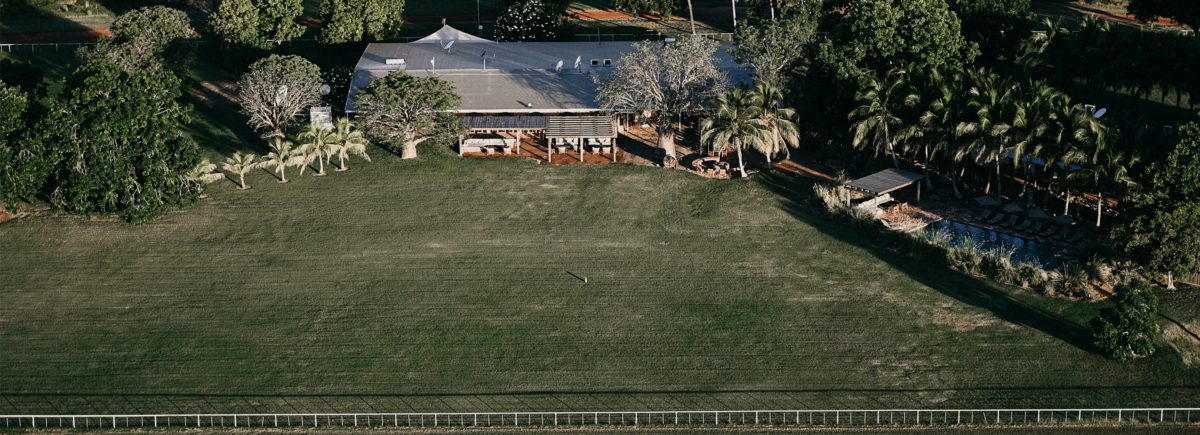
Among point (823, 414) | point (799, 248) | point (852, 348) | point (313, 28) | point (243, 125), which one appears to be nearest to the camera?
point (823, 414)

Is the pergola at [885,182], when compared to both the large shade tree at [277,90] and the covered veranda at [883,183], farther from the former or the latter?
the large shade tree at [277,90]

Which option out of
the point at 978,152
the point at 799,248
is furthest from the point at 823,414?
the point at 978,152

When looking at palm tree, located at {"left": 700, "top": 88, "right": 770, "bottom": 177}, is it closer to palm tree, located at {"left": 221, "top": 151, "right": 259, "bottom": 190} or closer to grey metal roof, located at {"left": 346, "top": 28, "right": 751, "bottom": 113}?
grey metal roof, located at {"left": 346, "top": 28, "right": 751, "bottom": 113}

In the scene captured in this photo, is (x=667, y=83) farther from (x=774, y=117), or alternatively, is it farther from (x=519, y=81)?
(x=519, y=81)

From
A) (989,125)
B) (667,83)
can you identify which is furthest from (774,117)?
(989,125)

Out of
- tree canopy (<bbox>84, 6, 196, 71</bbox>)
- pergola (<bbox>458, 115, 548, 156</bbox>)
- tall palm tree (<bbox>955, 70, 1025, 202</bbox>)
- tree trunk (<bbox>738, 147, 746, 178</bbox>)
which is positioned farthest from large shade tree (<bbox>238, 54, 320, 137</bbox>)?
tall palm tree (<bbox>955, 70, 1025, 202</bbox>)

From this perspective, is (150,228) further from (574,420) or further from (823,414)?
(823,414)

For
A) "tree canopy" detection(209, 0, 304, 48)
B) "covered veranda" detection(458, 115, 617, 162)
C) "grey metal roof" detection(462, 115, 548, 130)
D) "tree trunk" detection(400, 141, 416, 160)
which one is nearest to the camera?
"tree trunk" detection(400, 141, 416, 160)
